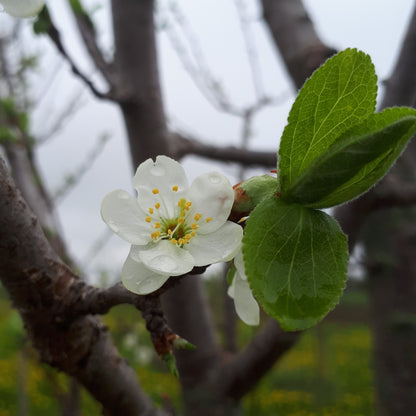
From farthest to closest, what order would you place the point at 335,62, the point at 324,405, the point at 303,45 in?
the point at 324,405 → the point at 303,45 → the point at 335,62

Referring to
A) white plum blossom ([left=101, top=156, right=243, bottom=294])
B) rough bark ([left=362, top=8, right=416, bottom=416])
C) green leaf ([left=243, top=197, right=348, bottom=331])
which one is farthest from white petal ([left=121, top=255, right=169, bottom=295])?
rough bark ([left=362, top=8, right=416, bottom=416])

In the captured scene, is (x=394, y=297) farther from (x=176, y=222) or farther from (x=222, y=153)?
(x=176, y=222)

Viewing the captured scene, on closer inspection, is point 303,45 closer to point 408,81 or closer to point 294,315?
Result: point 408,81

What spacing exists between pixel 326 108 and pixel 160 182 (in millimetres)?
216

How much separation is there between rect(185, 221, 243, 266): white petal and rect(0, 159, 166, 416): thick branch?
0.23 meters

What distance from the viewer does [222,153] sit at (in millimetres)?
2271

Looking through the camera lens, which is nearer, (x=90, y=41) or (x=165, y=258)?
(x=165, y=258)

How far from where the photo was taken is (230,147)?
2.28 metres

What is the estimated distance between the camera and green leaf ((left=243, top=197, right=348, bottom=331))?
48cm

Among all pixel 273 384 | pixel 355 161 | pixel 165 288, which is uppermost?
pixel 355 161

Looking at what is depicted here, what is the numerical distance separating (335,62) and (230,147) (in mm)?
1799

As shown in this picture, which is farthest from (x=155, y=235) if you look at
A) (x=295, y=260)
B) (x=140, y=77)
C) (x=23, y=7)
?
(x=140, y=77)

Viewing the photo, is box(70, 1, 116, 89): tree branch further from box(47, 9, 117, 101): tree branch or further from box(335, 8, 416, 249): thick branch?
box(335, 8, 416, 249): thick branch

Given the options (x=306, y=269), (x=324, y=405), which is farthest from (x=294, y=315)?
(x=324, y=405)
